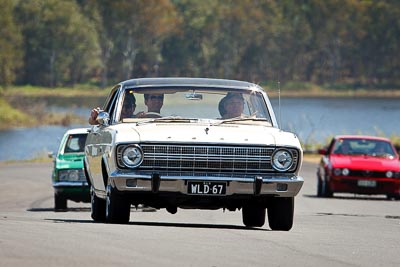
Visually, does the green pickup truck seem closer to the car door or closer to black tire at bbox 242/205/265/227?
the car door

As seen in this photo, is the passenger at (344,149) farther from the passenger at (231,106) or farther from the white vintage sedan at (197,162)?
the white vintage sedan at (197,162)

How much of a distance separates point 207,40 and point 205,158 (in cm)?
11589

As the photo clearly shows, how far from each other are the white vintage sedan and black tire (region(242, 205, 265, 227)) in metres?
0.66

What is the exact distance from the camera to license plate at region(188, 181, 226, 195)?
12766 millimetres

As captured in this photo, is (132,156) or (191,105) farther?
(191,105)

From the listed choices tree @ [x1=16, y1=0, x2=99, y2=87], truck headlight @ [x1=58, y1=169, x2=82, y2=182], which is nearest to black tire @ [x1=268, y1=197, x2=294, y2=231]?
truck headlight @ [x1=58, y1=169, x2=82, y2=182]

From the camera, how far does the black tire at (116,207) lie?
13.1 meters

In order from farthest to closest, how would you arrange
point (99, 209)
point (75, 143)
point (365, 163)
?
point (365, 163)
point (75, 143)
point (99, 209)

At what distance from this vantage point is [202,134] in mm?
12898

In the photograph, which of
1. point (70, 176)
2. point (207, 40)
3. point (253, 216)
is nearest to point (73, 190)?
point (70, 176)

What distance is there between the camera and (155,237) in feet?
36.3

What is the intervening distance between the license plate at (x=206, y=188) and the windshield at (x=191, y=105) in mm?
1239

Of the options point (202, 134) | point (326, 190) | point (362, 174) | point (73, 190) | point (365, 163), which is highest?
point (202, 134)

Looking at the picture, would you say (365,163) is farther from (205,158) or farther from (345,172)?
(205,158)
